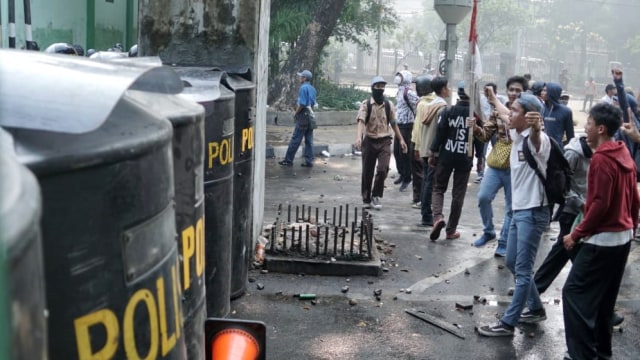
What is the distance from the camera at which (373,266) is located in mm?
7133

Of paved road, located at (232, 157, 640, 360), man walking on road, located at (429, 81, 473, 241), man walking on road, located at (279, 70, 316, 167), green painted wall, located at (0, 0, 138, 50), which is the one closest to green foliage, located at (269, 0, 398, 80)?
green painted wall, located at (0, 0, 138, 50)

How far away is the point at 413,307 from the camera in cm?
636

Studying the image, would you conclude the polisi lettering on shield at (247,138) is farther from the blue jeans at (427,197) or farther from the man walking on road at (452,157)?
the blue jeans at (427,197)

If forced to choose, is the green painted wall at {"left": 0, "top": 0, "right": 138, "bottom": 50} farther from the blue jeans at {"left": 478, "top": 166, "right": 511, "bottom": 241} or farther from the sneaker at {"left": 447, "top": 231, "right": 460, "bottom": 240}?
the blue jeans at {"left": 478, "top": 166, "right": 511, "bottom": 241}

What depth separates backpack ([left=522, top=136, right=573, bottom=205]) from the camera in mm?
5469

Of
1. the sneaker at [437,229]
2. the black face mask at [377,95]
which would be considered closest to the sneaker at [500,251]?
the sneaker at [437,229]

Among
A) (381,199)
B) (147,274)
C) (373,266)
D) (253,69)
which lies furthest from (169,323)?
(381,199)

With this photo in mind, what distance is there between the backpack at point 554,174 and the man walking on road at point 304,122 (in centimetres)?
882

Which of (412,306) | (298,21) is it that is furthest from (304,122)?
(298,21)

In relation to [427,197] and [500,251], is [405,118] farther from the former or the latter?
[500,251]

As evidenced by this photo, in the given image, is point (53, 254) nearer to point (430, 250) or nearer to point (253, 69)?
point (253, 69)

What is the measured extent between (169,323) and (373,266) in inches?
222

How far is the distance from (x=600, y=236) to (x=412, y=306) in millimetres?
2048

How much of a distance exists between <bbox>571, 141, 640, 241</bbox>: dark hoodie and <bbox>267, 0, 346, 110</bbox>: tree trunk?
675 inches
